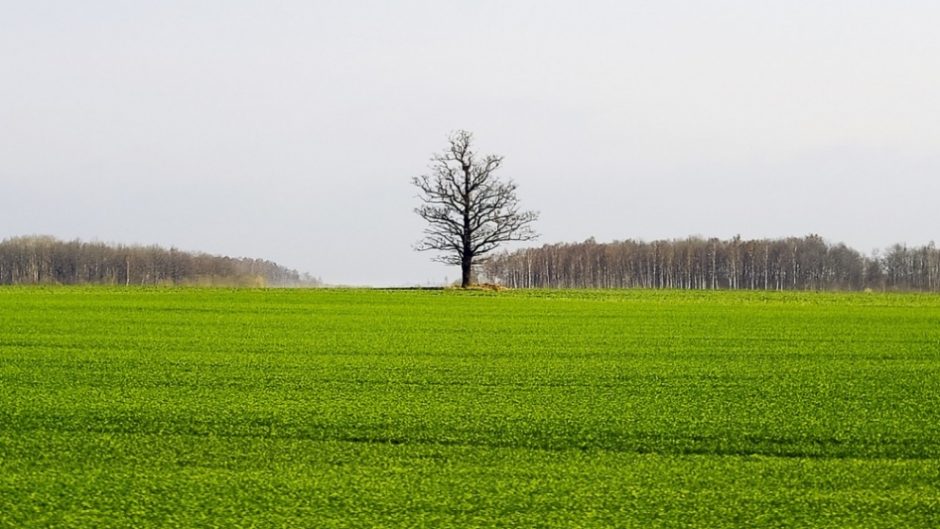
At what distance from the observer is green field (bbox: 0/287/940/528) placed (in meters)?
5.14

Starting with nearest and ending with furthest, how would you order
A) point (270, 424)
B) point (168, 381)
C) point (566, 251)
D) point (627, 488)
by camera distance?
1. point (627, 488)
2. point (270, 424)
3. point (168, 381)
4. point (566, 251)

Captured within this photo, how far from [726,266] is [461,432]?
387ft

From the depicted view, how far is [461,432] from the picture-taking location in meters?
7.22

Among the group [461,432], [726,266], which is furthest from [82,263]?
[461,432]

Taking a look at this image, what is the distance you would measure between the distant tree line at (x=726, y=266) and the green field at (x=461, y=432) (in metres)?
98.7

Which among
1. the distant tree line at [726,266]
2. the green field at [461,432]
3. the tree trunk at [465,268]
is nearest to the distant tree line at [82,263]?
the distant tree line at [726,266]

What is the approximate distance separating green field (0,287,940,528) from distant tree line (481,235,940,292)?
98748mm

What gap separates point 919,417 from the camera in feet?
26.7

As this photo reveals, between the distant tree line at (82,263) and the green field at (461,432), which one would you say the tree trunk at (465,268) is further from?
the distant tree line at (82,263)

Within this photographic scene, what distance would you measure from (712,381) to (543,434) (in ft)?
13.6

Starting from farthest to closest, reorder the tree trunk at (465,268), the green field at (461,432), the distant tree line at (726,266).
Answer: the distant tree line at (726,266), the tree trunk at (465,268), the green field at (461,432)

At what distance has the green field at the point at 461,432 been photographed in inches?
202

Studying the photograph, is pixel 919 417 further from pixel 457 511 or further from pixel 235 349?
pixel 235 349

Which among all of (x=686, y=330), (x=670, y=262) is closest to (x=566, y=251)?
(x=670, y=262)
